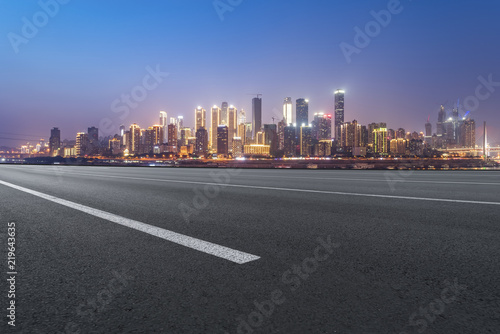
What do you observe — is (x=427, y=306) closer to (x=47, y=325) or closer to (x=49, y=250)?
(x=47, y=325)

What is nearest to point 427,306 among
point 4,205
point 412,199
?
point 412,199

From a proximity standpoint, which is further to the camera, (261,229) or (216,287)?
(261,229)

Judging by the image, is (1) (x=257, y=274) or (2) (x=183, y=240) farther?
(2) (x=183, y=240)

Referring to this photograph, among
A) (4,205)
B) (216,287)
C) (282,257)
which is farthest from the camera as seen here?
(4,205)

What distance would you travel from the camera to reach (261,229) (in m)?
4.19

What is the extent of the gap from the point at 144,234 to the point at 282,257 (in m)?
1.90

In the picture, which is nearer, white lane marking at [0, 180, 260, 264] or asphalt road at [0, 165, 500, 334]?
asphalt road at [0, 165, 500, 334]

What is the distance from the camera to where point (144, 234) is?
13.1ft

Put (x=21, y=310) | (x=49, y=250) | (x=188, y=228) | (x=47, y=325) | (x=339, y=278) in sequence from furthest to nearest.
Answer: (x=188, y=228), (x=49, y=250), (x=339, y=278), (x=21, y=310), (x=47, y=325)

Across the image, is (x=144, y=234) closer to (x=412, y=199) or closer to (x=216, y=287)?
(x=216, y=287)

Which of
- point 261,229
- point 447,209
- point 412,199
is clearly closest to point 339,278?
point 261,229

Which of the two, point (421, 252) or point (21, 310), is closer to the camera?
point (21, 310)

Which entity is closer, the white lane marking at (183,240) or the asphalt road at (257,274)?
the asphalt road at (257,274)

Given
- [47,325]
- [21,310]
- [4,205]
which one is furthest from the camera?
[4,205]
